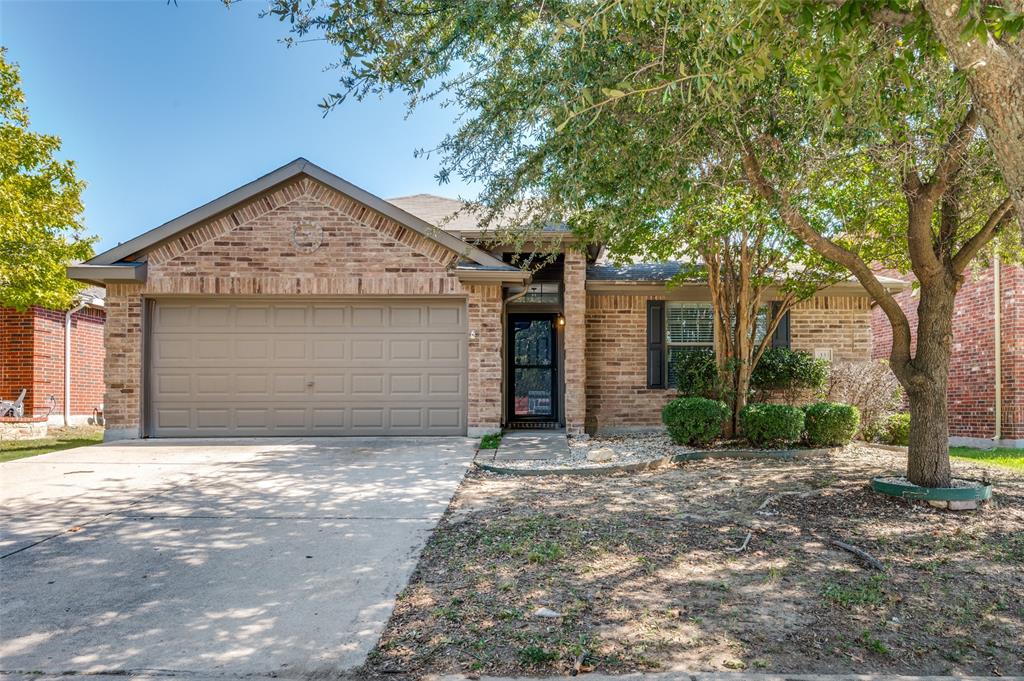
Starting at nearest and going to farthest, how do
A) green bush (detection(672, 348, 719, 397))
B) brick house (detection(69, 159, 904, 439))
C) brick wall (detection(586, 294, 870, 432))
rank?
brick house (detection(69, 159, 904, 439)) → green bush (detection(672, 348, 719, 397)) → brick wall (detection(586, 294, 870, 432))

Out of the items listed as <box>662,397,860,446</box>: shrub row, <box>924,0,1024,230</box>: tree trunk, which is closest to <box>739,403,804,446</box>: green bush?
<box>662,397,860,446</box>: shrub row

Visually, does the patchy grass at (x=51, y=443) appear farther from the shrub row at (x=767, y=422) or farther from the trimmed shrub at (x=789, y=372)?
the trimmed shrub at (x=789, y=372)

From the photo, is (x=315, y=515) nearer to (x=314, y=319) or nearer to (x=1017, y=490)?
(x=314, y=319)

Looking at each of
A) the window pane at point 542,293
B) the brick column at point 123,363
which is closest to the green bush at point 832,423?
the window pane at point 542,293

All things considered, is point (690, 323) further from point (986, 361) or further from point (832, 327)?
point (986, 361)

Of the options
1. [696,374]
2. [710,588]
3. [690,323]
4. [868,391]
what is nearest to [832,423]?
[868,391]

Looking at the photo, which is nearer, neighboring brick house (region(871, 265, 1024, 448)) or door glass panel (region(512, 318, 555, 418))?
neighboring brick house (region(871, 265, 1024, 448))

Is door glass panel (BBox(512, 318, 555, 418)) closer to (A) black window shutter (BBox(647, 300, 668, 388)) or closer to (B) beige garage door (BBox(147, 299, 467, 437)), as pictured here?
(A) black window shutter (BBox(647, 300, 668, 388))

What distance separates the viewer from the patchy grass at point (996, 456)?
28.6 ft

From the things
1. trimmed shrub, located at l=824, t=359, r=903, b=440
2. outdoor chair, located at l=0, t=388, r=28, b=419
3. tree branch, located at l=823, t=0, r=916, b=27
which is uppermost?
tree branch, located at l=823, t=0, r=916, b=27

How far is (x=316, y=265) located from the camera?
9875 millimetres

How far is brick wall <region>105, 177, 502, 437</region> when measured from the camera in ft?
32.2

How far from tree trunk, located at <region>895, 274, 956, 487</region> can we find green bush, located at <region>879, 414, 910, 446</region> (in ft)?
16.1

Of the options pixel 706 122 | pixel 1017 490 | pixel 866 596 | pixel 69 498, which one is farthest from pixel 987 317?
pixel 69 498
